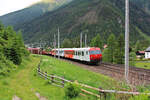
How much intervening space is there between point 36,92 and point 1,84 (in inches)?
143

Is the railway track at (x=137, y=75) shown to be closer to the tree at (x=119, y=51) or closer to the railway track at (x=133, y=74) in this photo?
the railway track at (x=133, y=74)

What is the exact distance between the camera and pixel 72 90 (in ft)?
37.3

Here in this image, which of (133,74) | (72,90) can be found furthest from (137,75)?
(72,90)

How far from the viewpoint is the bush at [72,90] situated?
11364 millimetres

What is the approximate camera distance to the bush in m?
11.4

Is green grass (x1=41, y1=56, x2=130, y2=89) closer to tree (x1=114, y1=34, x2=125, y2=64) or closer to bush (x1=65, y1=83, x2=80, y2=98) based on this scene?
bush (x1=65, y1=83, x2=80, y2=98)

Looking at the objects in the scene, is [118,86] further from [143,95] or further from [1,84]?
[1,84]

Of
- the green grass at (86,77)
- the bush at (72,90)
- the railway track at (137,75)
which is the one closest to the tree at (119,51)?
the railway track at (137,75)

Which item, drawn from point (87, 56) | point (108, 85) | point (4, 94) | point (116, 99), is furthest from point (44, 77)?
point (87, 56)

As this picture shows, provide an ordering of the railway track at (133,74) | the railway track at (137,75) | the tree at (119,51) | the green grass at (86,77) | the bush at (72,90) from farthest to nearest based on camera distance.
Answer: the tree at (119,51) → the railway track at (133,74) → the railway track at (137,75) → the bush at (72,90) → the green grass at (86,77)

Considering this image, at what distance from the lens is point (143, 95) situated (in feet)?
24.3

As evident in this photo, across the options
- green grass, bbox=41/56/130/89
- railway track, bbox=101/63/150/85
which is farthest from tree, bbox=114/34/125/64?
green grass, bbox=41/56/130/89

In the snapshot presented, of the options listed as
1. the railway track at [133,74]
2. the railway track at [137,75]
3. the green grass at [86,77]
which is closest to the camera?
the green grass at [86,77]

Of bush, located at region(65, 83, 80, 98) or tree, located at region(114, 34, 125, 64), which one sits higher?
tree, located at region(114, 34, 125, 64)
